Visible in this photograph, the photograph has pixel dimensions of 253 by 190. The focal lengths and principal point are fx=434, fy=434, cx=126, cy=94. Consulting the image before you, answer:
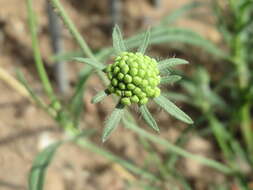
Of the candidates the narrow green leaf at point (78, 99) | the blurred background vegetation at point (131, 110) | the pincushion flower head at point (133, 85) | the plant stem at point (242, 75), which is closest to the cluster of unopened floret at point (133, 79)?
the pincushion flower head at point (133, 85)

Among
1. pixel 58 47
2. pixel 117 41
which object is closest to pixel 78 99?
pixel 117 41

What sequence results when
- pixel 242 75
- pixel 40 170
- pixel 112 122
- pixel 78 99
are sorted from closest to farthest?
pixel 112 122 → pixel 40 170 → pixel 78 99 → pixel 242 75

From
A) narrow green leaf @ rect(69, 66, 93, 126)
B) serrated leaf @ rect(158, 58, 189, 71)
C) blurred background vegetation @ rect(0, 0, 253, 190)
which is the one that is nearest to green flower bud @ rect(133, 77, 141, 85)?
serrated leaf @ rect(158, 58, 189, 71)

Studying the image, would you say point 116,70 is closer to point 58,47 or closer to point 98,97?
point 98,97

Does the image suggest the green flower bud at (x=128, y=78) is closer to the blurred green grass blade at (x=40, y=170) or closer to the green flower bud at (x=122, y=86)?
the green flower bud at (x=122, y=86)

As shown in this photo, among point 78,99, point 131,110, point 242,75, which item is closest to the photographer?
point 78,99
